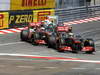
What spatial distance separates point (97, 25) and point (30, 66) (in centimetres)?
1673

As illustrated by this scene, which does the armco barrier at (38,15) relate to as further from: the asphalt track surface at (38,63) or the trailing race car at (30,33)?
the trailing race car at (30,33)

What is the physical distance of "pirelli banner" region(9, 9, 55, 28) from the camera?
88.0 ft

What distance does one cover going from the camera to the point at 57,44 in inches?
738

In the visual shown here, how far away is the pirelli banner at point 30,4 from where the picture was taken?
26928 mm

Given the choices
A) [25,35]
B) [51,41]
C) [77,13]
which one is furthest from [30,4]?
[51,41]

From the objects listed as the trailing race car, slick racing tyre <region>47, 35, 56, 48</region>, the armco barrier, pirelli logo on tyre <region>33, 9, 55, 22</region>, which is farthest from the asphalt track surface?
pirelli logo on tyre <region>33, 9, 55, 22</region>

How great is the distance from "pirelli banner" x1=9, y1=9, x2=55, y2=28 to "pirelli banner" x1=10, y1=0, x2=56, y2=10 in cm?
38

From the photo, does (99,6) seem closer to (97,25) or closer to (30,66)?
(97,25)

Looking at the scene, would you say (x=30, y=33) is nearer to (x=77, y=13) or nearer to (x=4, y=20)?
(x=4, y=20)

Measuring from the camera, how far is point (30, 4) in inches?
1118

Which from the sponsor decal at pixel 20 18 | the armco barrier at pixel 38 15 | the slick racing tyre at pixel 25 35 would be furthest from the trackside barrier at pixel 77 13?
the slick racing tyre at pixel 25 35

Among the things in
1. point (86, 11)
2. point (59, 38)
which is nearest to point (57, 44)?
point (59, 38)

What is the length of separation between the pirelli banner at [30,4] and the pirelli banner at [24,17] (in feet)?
1.26

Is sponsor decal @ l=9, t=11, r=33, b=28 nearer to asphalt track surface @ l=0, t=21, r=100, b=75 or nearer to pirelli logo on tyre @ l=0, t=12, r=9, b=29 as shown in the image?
pirelli logo on tyre @ l=0, t=12, r=9, b=29
